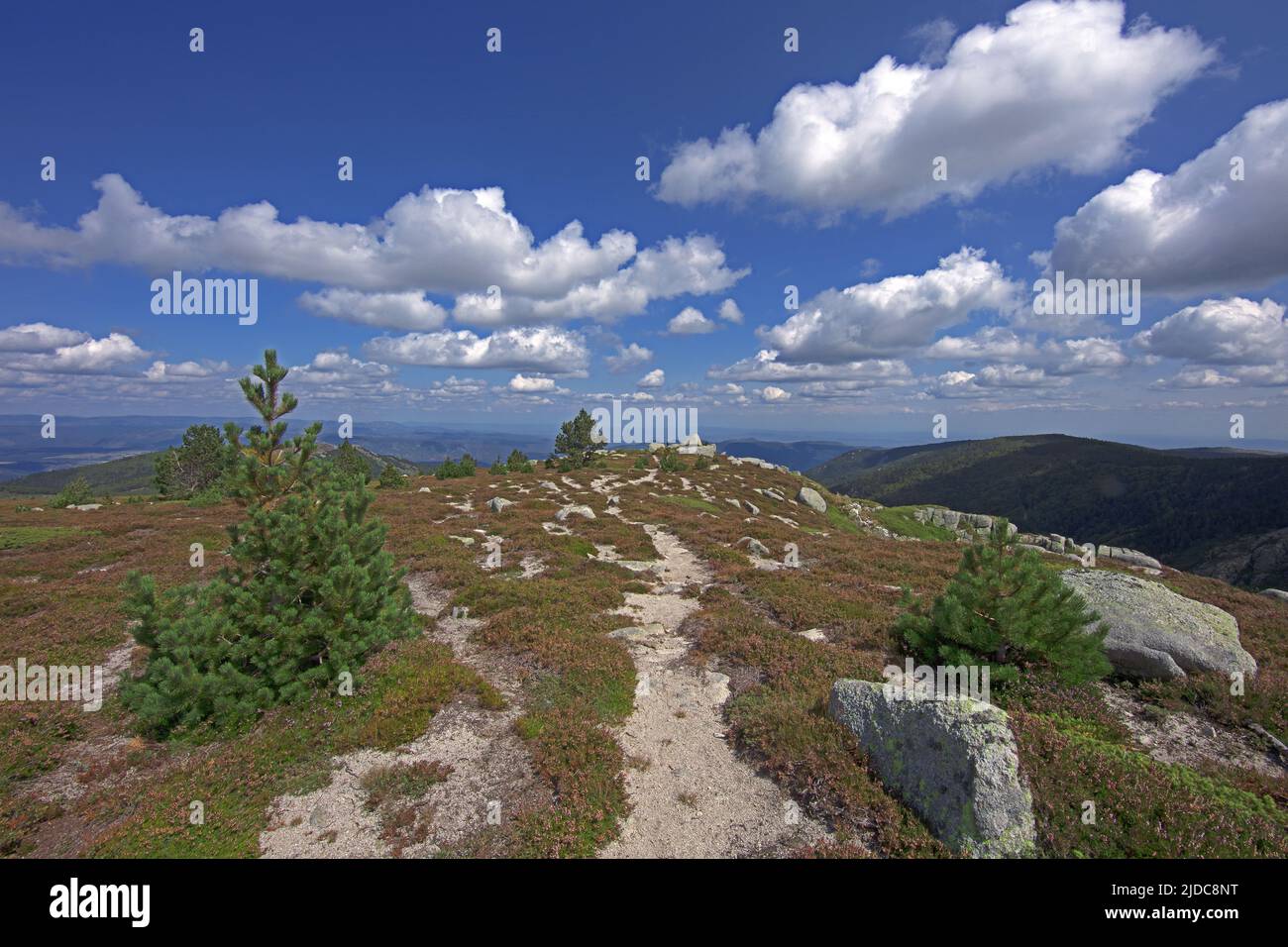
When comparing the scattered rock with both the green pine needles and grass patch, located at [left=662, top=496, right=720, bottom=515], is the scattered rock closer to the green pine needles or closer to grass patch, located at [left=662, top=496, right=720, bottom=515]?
grass patch, located at [left=662, top=496, right=720, bottom=515]

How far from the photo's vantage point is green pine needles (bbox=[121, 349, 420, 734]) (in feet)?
28.3

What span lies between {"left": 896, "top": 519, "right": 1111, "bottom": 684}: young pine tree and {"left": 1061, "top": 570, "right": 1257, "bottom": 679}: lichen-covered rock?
799 mm

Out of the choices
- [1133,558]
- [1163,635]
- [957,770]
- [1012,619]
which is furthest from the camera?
[1133,558]

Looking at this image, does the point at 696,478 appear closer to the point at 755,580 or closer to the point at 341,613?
the point at 755,580

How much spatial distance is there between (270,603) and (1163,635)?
18.8 metres

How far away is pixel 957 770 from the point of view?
6574mm

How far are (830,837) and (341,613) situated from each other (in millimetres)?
A: 9832

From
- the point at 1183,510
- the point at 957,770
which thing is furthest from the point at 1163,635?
the point at 1183,510

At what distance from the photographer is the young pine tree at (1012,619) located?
9750mm

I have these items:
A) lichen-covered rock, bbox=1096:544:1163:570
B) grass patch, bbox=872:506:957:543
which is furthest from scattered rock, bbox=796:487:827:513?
lichen-covered rock, bbox=1096:544:1163:570

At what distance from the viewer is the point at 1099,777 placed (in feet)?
22.4

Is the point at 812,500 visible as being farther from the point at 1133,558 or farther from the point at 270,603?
the point at 270,603

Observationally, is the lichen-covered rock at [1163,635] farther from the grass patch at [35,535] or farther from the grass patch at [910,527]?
the grass patch at [35,535]

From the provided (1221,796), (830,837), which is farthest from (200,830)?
(1221,796)
